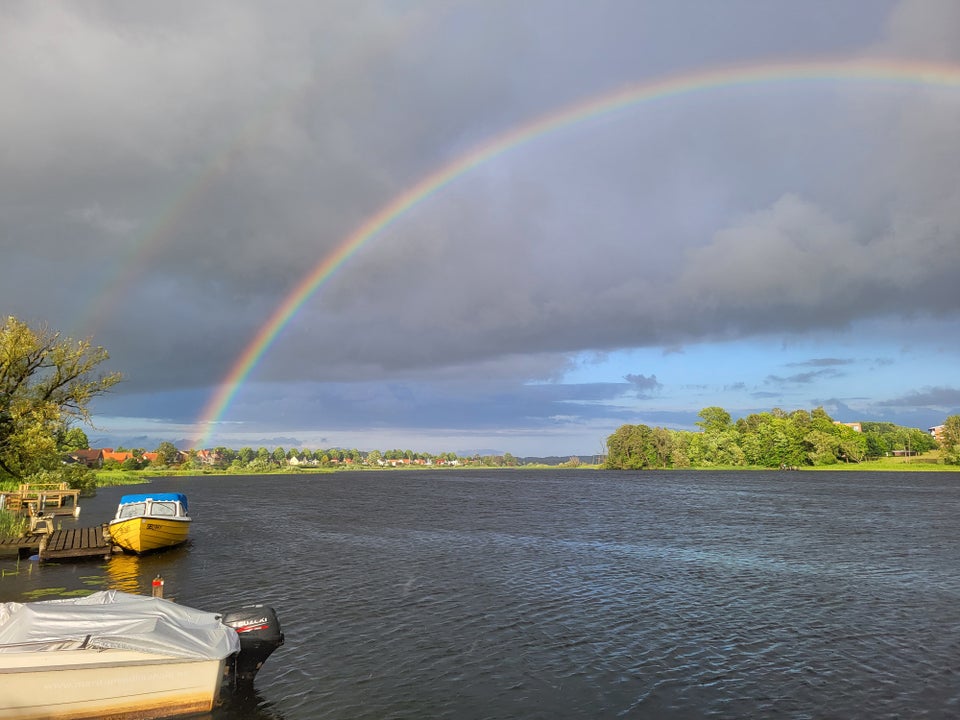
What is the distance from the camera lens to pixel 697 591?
3123 cm

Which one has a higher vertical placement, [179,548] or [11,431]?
[11,431]

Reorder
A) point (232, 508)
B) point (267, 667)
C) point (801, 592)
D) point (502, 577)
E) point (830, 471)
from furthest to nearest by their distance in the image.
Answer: point (830, 471) → point (232, 508) → point (502, 577) → point (801, 592) → point (267, 667)

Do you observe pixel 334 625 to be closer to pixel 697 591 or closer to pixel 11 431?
pixel 697 591

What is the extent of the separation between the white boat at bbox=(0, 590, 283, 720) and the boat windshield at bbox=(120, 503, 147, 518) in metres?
29.2

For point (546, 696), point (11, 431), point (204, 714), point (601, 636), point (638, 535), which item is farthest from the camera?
point (638, 535)

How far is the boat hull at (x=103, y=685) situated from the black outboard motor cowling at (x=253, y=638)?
2.02 m

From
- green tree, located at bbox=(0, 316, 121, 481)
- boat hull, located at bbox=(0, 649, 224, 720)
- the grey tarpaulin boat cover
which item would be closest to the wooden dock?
green tree, located at bbox=(0, 316, 121, 481)

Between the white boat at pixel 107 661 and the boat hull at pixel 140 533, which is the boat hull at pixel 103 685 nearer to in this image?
the white boat at pixel 107 661

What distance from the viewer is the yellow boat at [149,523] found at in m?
39.7

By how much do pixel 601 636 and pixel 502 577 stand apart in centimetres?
1203

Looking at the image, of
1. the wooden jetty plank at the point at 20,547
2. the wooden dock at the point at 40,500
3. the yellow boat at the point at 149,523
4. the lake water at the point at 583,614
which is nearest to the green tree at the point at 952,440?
the lake water at the point at 583,614

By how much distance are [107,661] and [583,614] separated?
Answer: 1918 cm

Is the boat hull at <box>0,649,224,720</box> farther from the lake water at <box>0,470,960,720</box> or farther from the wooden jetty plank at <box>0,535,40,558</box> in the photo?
the wooden jetty plank at <box>0,535,40,558</box>

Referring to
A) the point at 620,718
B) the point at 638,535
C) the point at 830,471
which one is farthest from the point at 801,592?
the point at 830,471
